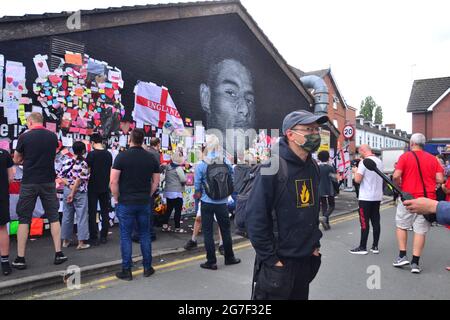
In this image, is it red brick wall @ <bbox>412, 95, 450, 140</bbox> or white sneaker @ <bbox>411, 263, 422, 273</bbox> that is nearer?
white sneaker @ <bbox>411, 263, 422, 273</bbox>

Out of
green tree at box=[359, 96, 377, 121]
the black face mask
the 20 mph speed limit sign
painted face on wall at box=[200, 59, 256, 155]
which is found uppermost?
green tree at box=[359, 96, 377, 121]

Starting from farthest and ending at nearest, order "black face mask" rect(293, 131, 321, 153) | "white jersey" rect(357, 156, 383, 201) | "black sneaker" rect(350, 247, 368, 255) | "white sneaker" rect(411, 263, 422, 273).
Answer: "black sneaker" rect(350, 247, 368, 255) → "white jersey" rect(357, 156, 383, 201) → "white sneaker" rect(411, 263, 422, 273) → "black face mask" rect(293, 131, 321, 153)

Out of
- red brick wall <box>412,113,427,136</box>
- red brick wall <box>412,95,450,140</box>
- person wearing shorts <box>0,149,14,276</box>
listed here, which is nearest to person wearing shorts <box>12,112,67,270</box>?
person wearing shorts <box>0,149,14,276</box>

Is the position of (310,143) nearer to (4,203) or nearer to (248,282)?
(248,282)

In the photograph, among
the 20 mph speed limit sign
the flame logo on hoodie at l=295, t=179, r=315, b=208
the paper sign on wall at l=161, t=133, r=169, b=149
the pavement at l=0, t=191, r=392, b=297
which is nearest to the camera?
the flame logo on hoodie at l=295, t=179, r=315, b=208

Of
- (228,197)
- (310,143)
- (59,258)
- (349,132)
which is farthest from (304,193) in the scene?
(349,132)

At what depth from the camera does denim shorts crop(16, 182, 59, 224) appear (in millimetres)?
5508

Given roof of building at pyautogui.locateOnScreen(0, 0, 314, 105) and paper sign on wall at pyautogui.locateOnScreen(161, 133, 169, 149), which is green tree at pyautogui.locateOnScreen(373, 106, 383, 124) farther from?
paper sign on wall at pyautogui.locateOnScreen(161, 133, 169, 149)

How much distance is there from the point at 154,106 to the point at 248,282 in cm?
596

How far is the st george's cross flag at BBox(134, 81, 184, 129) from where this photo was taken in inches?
377

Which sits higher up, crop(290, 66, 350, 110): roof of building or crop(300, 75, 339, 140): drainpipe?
crop(290, 66, 350, 110): roof of building

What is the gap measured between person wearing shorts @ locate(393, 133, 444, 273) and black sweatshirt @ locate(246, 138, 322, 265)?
359 cm

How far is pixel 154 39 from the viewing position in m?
10.1

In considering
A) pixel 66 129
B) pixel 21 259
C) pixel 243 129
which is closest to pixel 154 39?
pixel 66 129
